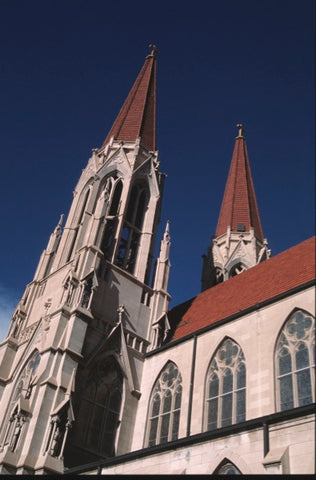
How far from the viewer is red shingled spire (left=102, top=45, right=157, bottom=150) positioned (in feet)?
87.8

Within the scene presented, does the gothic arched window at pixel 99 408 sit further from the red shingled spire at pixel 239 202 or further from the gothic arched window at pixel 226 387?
the red shingled spire at pixel 239 202

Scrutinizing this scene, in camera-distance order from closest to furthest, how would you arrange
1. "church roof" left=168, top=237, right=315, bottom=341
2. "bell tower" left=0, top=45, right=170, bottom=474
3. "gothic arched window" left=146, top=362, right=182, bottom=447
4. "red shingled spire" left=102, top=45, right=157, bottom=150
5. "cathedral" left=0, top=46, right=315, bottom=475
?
1. "cathedral" left=0, top=46, right=315, bottom=475
2. "bell tower" left=0, top=45, right=170, bottom=474
3. "gothic arched window" left=146, top=362, right=182, bottom=447
4. "church roof" left=168, top=237, right=315, bottom=341
5. "red shingled spire" left=102, top=45, right=157, bottom=150

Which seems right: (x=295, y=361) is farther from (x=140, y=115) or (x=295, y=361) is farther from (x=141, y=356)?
(x=140, y=115)

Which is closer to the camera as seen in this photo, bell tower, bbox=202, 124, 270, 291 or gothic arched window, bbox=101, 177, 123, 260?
gothic arched window, bbox=101, 177, 123, 260

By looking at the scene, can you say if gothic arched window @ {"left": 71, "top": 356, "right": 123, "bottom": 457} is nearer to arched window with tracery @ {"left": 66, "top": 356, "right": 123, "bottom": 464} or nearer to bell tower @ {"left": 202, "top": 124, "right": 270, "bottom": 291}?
arched window with tracery @ {"left": 66, "top": 356, "right": 123, "bottom": 464}

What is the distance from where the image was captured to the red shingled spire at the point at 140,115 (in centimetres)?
2675

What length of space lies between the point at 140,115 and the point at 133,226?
8.10 metres

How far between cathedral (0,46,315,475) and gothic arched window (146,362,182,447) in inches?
1.8

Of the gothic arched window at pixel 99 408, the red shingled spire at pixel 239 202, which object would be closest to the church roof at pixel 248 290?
the gothic arched window at pixel 99 408

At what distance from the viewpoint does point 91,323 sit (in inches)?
708

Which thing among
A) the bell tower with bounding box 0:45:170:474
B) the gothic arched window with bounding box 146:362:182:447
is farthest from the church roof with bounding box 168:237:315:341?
the gothic arched window with bounding box 146:362:182:447

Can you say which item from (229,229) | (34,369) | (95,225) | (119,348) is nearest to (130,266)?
(95,225)

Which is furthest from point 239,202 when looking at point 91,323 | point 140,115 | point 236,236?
point 91,323

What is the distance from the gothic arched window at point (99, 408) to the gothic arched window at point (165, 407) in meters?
1.19
